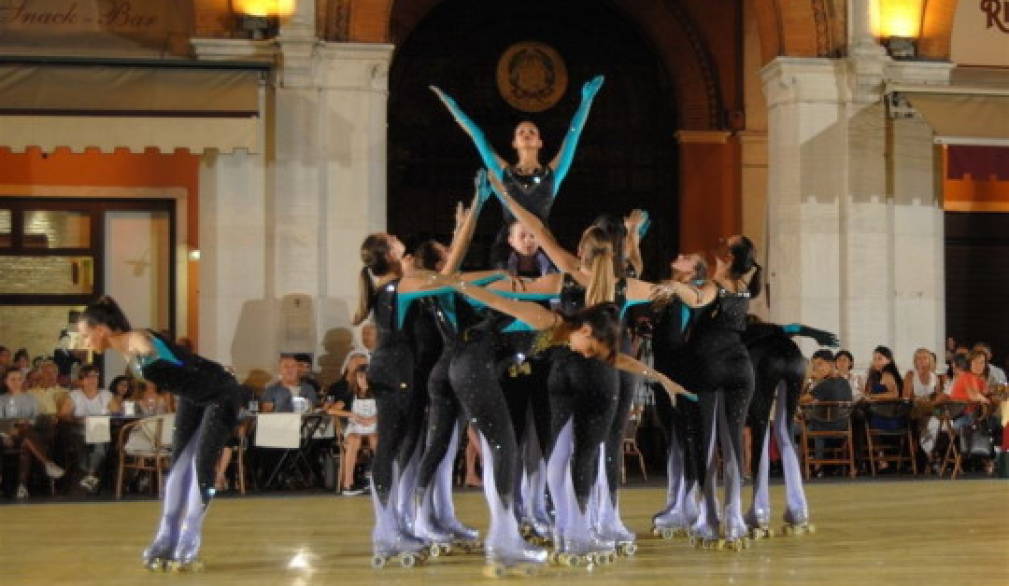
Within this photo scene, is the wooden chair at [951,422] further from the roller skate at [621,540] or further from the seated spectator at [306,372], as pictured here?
the roller skate at [621,540]

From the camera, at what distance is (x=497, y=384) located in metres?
9.42

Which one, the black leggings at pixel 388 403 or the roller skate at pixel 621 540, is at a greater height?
the black leggings at pixel 388 403

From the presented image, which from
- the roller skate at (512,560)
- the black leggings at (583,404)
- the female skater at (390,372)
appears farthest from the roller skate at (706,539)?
the female skater at (390,372)

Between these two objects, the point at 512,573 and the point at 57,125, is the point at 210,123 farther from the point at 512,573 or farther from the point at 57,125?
the point at 512,573

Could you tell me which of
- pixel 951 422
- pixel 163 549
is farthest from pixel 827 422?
pixel 163 549

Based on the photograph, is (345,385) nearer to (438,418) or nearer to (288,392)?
(288,392)

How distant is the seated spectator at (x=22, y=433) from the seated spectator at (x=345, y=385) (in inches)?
99.6

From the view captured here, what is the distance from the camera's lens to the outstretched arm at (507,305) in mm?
9070

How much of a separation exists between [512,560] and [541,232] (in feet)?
5.91

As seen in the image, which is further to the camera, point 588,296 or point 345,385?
point 345,385

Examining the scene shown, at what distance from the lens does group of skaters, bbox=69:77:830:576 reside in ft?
30.6

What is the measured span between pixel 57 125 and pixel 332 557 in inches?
329

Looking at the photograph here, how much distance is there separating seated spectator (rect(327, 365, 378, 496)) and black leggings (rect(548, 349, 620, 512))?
247 inches

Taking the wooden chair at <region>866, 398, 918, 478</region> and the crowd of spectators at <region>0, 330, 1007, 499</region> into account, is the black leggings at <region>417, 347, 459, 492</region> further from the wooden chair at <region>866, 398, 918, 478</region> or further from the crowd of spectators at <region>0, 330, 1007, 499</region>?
the wooden chair at <region>866, 398, 918, 478</region>
